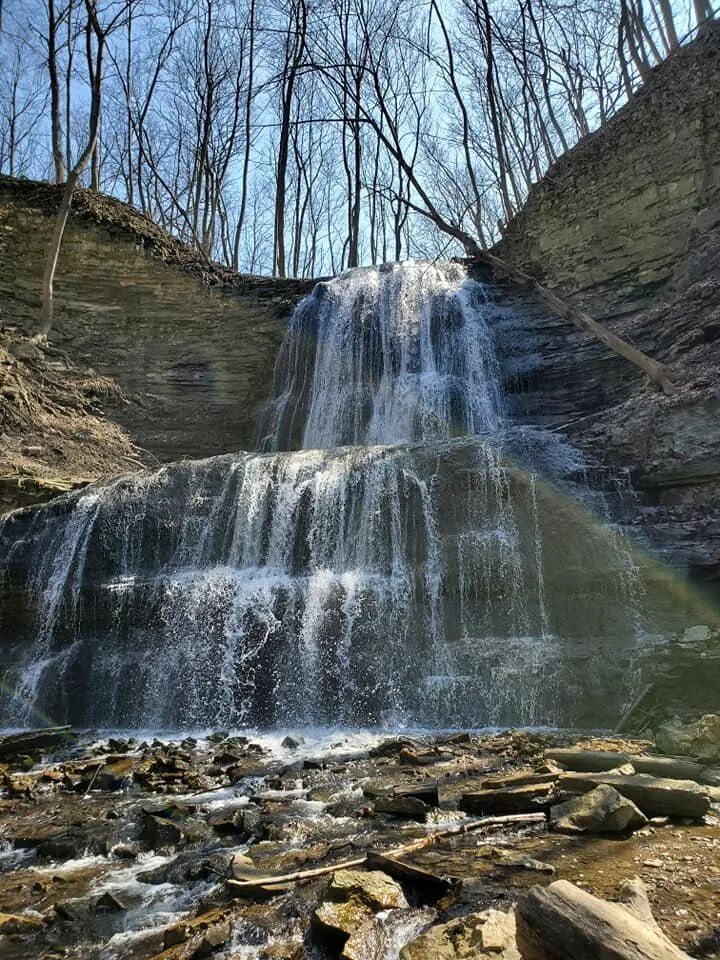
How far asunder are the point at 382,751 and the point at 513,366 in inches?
418

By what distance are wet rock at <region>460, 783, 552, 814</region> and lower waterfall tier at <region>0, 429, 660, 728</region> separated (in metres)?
3.61

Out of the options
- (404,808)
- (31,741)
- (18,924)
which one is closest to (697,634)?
(404,808)

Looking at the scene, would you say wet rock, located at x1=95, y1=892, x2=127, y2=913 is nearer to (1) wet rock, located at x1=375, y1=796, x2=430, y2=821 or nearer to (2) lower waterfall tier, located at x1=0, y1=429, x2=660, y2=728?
(1) wet rock, located at x1=375, y1=796, x2=430, y2=821

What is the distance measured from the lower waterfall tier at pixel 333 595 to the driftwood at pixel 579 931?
5.68m

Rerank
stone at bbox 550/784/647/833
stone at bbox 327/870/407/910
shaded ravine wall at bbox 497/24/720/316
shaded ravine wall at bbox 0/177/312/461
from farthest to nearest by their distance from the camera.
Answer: shaded ravine wall at bbox 0/177/312/461
shaded ravine wall at bbox 497/24/720/316
stone at bbox 550/784/647/833
stone at bbox 327/870/407/910

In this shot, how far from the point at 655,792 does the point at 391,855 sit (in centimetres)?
155

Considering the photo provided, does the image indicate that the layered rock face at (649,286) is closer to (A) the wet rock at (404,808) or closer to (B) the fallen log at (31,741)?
(A) the wet rock at (404,808)

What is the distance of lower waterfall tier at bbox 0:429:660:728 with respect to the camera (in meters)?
7.90

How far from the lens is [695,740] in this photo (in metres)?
5.21

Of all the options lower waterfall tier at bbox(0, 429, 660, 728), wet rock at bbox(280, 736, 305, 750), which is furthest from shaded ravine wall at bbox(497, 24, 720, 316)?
wet rock at bbox(280, 736, 305, 750)

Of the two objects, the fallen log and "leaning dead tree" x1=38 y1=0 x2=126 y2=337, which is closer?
the fallen log

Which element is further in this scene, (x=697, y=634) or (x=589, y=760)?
(x=697, y=634)

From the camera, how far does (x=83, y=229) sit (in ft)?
59.1

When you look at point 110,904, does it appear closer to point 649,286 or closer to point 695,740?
point 695,740
